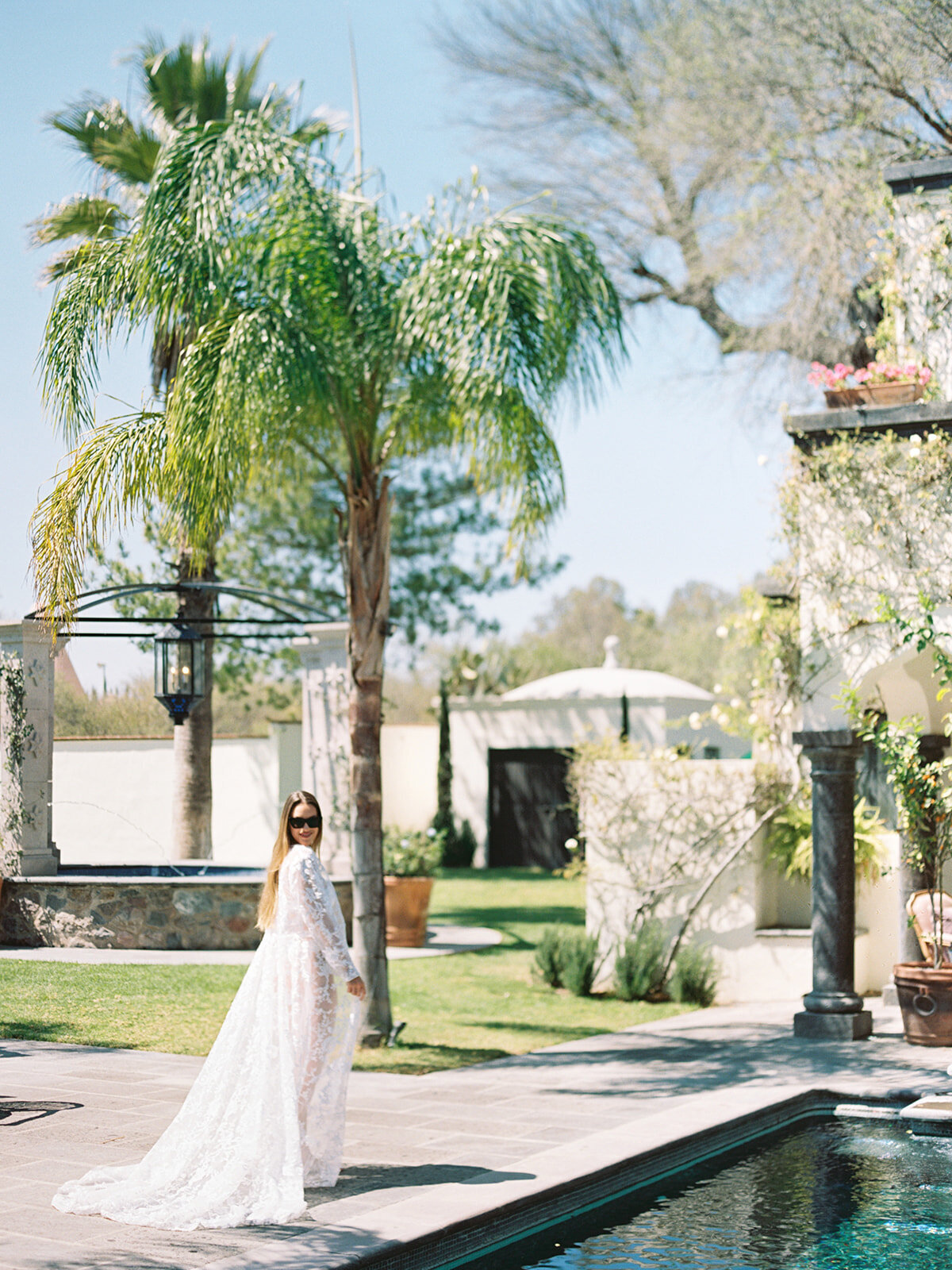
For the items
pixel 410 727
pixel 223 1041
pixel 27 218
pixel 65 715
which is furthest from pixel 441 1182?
pixel 410 727

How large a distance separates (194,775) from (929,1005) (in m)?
7.91

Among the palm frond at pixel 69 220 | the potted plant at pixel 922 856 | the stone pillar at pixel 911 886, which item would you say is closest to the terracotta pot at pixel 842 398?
the potted plant at pixel 922 856

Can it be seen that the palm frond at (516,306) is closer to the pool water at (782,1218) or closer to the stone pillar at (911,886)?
the stone pillar at (911,886)

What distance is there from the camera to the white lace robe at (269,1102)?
520 cm

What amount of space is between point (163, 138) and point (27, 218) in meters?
1.67

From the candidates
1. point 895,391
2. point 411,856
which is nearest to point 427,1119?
point 895,391

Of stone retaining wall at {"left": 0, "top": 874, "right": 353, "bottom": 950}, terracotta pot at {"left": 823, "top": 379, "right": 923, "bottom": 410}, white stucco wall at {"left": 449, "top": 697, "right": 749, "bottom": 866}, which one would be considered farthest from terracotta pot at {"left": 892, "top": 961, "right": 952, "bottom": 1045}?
white stucco wall at {"left": 449, "top": 697, "right": 749, "bottom": 866}

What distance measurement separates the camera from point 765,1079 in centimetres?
807

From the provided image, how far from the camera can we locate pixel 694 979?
11.4m

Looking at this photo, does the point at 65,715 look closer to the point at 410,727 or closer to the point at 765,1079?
the point at 765,1079

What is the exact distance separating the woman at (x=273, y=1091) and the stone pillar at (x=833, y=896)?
15.1ft

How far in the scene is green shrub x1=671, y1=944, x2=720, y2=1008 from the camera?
1142 centimetres

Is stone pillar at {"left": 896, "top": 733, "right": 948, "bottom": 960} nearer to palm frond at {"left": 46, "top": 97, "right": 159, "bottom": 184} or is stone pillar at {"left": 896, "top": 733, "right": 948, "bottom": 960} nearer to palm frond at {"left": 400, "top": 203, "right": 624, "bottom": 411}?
palm frond at {"left": 400, "top": 203, "right": 624, "bottom": 411}

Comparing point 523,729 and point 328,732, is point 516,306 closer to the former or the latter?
point 328,732
